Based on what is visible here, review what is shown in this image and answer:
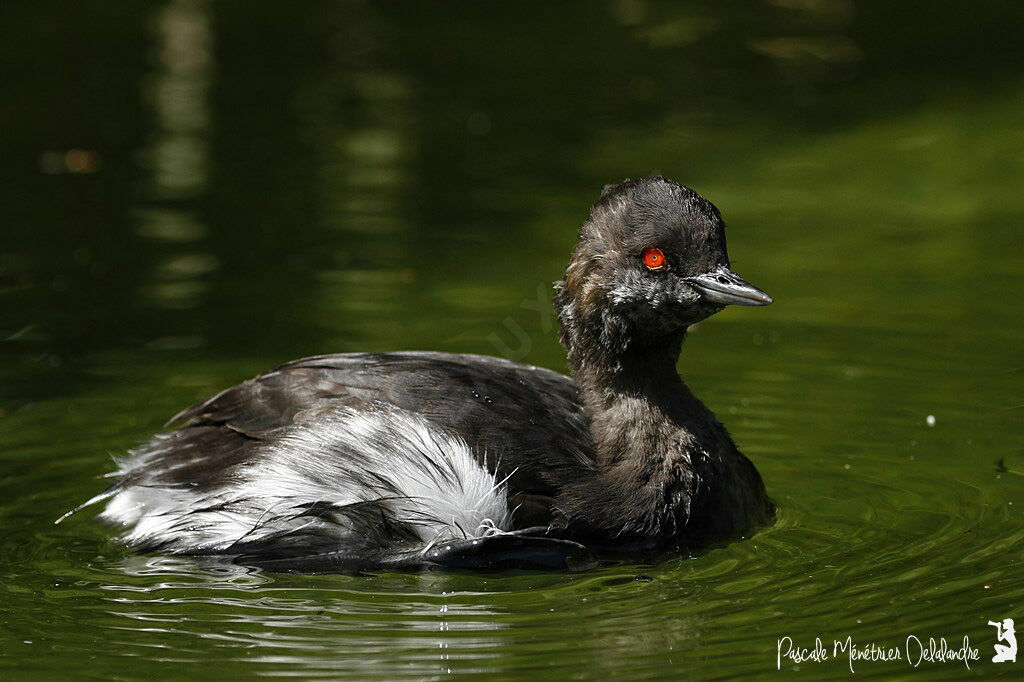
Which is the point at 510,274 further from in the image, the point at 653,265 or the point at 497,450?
the point at 497,450

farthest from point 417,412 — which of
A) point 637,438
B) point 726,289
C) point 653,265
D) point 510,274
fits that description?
point 510,274

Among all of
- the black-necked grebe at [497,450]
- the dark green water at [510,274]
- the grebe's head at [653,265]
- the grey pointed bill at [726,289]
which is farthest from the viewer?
the grebe's head at [653,265]

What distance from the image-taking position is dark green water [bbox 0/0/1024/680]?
6.06 m

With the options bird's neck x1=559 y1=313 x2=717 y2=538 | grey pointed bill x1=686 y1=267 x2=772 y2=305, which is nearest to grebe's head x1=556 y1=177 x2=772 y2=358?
grey pointed bill x1=686 y1=267 x2=772 y2=305

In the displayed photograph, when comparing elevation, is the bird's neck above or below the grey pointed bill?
below

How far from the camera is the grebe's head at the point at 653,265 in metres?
6.88

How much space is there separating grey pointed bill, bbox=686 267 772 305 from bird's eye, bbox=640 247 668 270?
0.39 feet

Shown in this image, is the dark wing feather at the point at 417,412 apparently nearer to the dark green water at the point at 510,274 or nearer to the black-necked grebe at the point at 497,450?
the black-necked grebe at the point at 497,450

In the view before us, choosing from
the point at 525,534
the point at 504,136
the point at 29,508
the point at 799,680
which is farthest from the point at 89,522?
the point at 504,136

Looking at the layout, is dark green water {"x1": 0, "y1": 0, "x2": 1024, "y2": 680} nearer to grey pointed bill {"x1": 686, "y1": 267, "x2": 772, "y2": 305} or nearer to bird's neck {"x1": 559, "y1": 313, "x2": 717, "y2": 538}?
bird's neck {"x1": 559, "y1": 313, "x2": 717, "y2": 538}

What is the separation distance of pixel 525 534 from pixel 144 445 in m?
1.88

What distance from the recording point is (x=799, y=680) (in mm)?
5617

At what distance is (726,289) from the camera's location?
6.80 m

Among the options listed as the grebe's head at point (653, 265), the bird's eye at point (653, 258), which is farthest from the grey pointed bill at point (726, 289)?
the bird's eye at point (653, 258)
